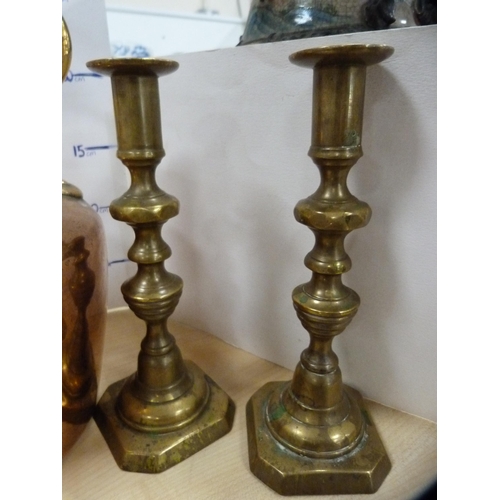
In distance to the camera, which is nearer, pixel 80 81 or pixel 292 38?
pixel 292 38

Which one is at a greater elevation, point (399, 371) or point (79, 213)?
point (79, 213)

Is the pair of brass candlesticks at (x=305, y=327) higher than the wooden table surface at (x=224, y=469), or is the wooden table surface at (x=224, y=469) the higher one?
the pair of brass candlesticks at (x=305, y=327)

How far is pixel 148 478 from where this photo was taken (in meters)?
0.36

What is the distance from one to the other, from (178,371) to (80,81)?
38 centimetres

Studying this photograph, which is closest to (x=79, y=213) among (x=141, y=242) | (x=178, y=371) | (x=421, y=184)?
(x=141, y=242)

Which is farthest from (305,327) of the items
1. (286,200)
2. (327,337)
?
(286,200)

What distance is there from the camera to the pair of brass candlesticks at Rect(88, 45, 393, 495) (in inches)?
12.1

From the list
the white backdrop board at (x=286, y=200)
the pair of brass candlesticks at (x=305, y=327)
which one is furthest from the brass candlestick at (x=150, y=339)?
the white backdrop board at (x=286, y=200)

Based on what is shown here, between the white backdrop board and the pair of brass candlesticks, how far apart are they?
0.06 meters

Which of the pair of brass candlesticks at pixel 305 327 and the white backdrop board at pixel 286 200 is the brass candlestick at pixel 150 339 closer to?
the pair of brass candlesticks at pixel 305 327

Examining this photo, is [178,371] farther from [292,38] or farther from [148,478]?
[292,38]

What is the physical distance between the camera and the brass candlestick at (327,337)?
0.99 feet

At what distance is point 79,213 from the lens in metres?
0.35

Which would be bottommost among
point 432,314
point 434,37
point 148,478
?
point 148,478
